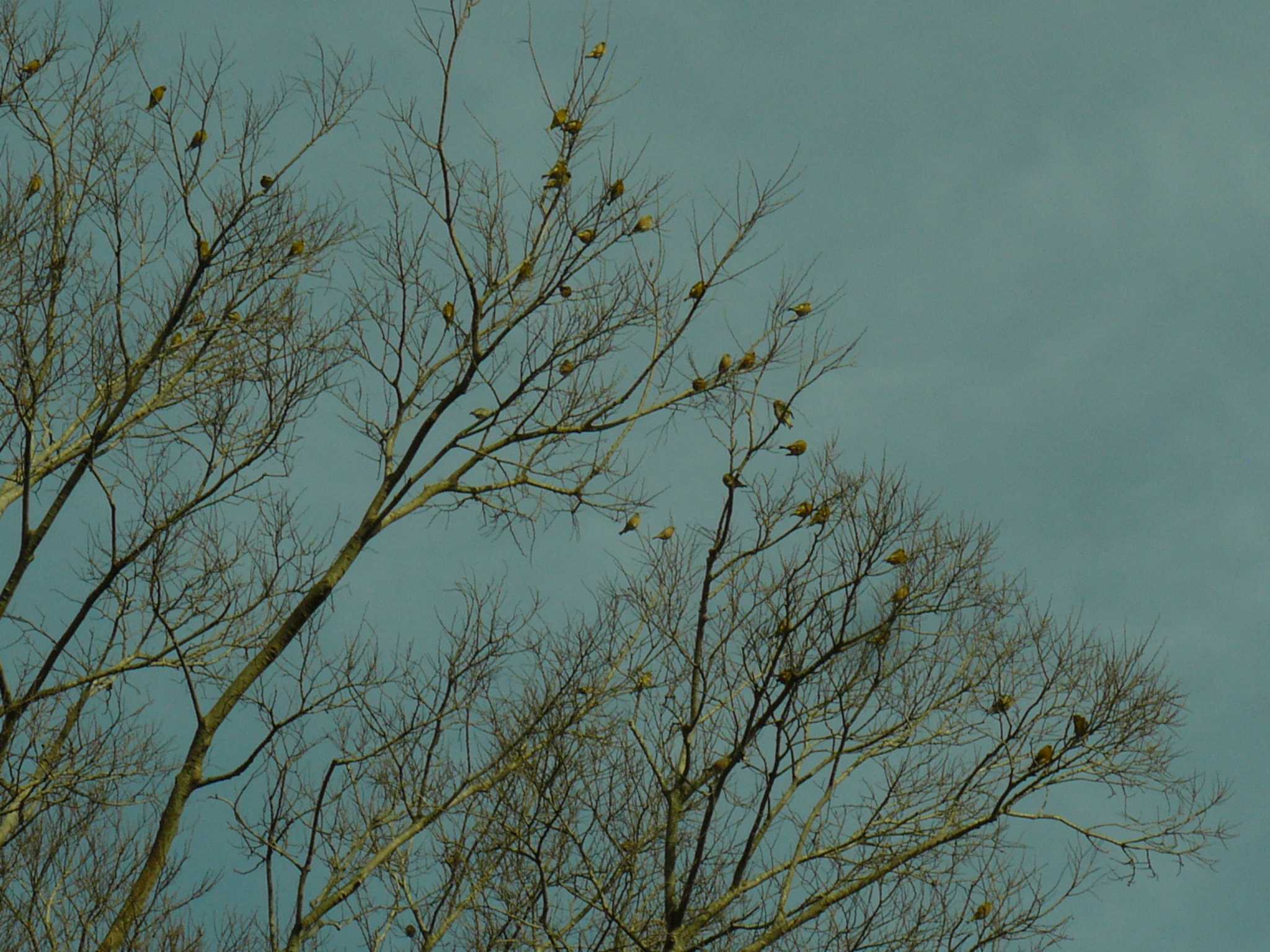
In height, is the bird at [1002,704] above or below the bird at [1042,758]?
above

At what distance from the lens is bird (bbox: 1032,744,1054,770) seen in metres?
6.78

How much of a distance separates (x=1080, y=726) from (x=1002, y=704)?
1.40ft

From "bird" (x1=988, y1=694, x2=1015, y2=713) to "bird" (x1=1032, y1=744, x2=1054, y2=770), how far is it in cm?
35

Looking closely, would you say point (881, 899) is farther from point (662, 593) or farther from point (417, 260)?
point (417, 260)

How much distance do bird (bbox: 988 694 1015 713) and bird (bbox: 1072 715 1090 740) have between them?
348 mm

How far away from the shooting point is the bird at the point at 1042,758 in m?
6.78

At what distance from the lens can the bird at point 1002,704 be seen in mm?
7098

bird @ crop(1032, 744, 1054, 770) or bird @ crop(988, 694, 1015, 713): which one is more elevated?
bird @ crop(988, 694, 1015, 713)

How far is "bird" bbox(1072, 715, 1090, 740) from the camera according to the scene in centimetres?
687

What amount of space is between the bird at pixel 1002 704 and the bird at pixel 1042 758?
35 cm

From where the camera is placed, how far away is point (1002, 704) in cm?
711

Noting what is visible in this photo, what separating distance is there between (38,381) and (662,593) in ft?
12.0

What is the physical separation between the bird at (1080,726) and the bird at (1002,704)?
0.35 m

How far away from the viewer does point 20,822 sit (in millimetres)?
7184
